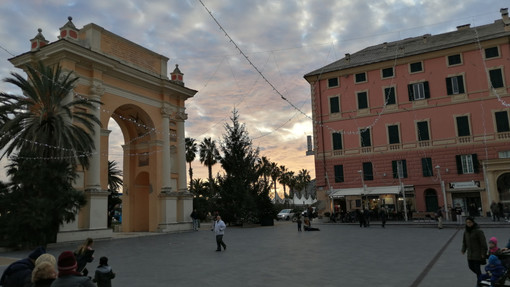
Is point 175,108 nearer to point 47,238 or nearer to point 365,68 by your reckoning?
point 47,238

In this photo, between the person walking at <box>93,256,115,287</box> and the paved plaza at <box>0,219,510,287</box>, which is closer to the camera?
the person walking at <box>93,256,115,287</box>

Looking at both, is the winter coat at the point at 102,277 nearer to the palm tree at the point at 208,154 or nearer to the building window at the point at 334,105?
the building window at the point at 334,105

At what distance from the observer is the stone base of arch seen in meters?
24.2

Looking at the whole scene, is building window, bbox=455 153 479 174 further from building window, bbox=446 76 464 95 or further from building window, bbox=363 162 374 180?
building window, bbox=363 162 374 180

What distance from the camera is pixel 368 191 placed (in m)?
29.5

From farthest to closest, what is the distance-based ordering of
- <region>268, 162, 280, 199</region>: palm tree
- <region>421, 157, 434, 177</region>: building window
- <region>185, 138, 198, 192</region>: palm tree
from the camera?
<region>268, 162, 280, 199</region>: palm tree
<region>185, 138, 198, 192</region>: palm tree
<region>421, 157, 434, 177</region>: building window

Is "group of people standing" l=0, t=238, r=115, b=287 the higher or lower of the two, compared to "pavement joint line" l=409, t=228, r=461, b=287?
higher

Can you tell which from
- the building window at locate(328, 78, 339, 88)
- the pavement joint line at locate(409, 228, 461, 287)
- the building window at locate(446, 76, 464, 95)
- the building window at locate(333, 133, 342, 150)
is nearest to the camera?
the pavement joint line at locate(409, 228, 461, 287)

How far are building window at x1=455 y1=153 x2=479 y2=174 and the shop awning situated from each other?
503cm

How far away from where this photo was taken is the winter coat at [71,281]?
11.3 feet

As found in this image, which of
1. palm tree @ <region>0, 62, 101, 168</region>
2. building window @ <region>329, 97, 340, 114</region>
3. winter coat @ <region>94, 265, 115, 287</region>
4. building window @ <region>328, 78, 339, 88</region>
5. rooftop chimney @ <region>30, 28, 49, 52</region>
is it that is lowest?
winter coat @ <region>94, 265, 115, 287</region>

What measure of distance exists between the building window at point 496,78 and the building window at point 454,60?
2470 mm

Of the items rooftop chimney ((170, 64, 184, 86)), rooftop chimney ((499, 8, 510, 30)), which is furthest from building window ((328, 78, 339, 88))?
rooftop chimney ((499, 8, 510, 30))

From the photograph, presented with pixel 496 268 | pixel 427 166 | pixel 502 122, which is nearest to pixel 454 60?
pixel 502 122
